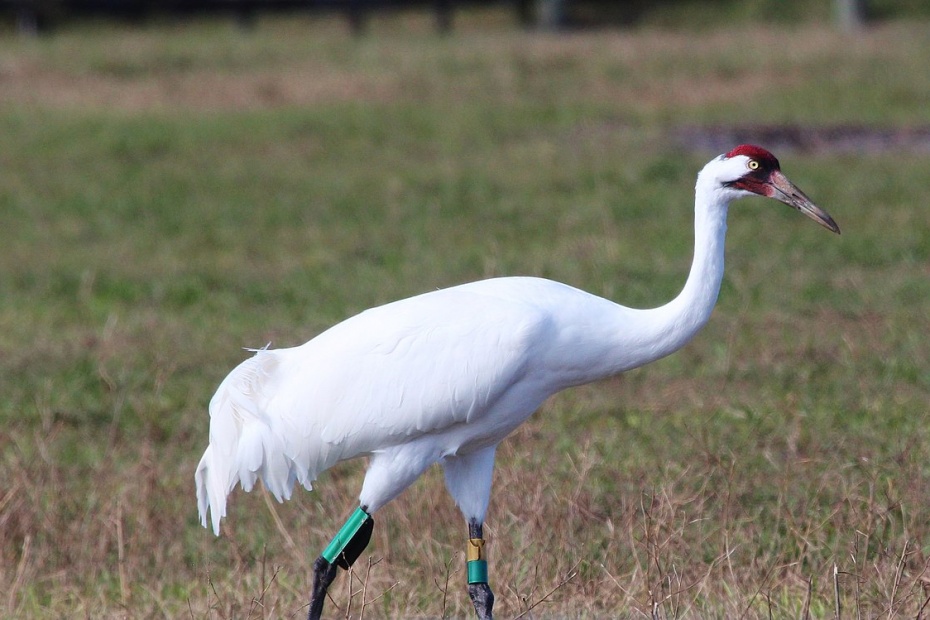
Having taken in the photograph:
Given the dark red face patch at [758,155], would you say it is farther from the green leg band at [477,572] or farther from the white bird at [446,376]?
the green leg band at [477,572]

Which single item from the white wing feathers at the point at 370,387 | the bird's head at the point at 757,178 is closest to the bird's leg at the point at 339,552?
the white wing feathers at the point at 370,387

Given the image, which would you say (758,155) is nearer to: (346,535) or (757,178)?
(757,178)

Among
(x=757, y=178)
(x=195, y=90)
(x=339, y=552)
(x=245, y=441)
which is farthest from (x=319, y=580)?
(x=195, y=90)

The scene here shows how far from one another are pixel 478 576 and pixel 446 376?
61cm

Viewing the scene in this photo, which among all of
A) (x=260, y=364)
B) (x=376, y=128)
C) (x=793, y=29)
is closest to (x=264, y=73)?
(x=376, y=128)

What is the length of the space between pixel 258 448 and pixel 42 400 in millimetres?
2730

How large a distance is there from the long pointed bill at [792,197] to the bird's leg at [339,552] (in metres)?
1.43

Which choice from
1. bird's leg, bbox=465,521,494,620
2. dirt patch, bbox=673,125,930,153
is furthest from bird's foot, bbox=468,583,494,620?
dirt patch, bbox=673,125,930,153

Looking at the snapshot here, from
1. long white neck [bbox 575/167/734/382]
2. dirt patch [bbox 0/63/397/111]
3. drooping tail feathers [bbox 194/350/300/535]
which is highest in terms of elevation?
long white neck [bbox 575/167/734/382]

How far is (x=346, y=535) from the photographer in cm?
397

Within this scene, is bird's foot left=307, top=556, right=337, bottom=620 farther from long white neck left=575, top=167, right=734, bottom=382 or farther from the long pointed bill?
the long pointed bill

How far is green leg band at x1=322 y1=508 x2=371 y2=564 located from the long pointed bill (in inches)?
56.4

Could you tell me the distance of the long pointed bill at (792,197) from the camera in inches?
154

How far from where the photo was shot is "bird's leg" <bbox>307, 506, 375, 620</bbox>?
3957 millimetres
